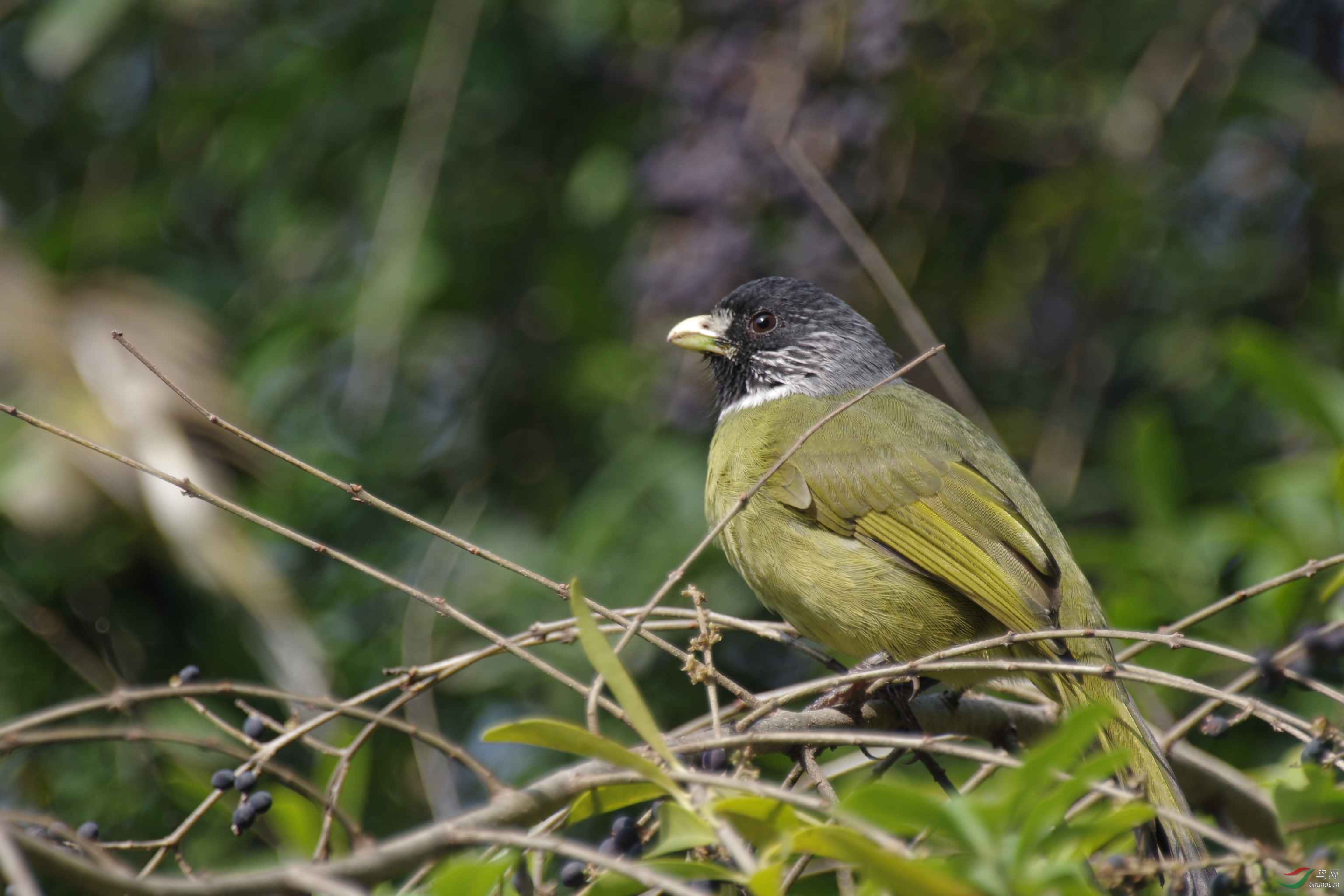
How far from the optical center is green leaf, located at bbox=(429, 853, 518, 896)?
171 cm

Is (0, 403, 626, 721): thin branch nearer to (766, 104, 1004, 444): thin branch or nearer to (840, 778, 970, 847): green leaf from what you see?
(840, 778, 970, 847): green leaf

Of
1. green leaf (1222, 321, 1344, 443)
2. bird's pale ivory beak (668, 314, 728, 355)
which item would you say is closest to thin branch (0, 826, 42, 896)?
bird's pale ivory beak (668, 314, 728, 355)

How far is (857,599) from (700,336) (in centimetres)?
128

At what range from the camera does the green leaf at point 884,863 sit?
4.72 ft

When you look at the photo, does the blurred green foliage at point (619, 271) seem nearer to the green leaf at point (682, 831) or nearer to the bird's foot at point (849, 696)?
the bird's foot at point (849, 696)

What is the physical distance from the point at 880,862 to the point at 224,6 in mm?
4673

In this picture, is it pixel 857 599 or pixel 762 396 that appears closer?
pixel 857 599

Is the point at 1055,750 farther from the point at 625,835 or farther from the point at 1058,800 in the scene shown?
the point at 625,835

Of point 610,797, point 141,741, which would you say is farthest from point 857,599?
point 141,741

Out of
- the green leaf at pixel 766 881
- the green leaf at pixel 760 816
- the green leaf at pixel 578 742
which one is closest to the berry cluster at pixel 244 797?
the green leaf at pixel 578 742

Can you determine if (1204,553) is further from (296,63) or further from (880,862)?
(296,63)

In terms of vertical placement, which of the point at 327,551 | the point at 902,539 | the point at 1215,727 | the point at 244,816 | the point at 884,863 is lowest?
the point at 244,816

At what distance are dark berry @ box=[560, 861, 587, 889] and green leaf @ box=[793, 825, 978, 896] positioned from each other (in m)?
0.78

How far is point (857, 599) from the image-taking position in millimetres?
3473
